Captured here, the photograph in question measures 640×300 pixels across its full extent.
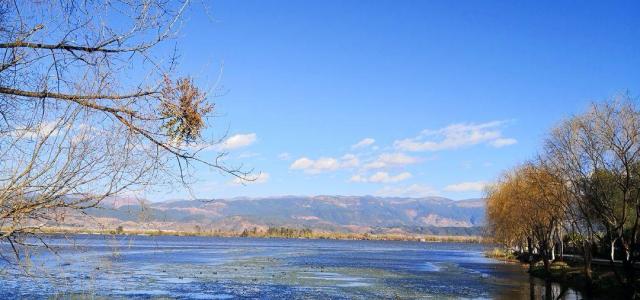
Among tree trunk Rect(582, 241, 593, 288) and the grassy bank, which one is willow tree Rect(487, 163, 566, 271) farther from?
tree trunk Rect(582, 241, 593, 288)

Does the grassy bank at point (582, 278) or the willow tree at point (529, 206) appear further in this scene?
the willow tree at point (529, 206)

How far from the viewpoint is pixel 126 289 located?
108 ft

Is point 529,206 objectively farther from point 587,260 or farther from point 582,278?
point 587,260

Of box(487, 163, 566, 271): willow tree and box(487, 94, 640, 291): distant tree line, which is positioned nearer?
box(487, 94, 640, 291): distant tree line

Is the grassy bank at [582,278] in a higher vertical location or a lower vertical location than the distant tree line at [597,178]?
lower

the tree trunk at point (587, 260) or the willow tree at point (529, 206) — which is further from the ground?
the willow tree at point (529, 206)

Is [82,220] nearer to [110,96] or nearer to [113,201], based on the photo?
[113,201]

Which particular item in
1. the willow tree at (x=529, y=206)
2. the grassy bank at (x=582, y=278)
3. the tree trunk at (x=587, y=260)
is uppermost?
the willow tree at (x=529, y=206)

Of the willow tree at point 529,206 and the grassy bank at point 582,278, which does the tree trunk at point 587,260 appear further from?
the willow tree at point 529,206

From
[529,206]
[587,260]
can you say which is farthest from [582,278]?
[529,206]

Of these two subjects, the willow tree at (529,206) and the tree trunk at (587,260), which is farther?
the willow tree at (529,206)

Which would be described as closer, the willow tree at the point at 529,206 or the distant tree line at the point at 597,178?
the distant tree line at the point at 597,178

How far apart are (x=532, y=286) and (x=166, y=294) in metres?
25.5

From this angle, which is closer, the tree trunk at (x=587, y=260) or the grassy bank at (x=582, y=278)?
the grassy bank at (x=582, y=278)
